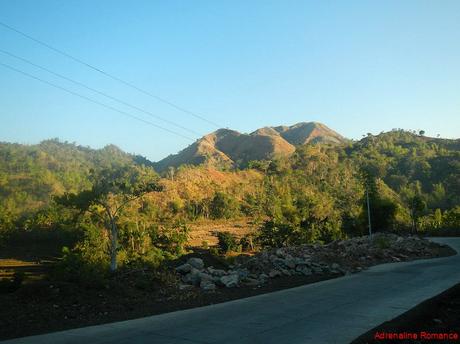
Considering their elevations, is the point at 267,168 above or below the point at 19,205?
above

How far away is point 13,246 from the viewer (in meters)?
55.0

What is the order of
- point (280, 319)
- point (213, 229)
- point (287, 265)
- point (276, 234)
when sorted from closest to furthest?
point (280, 319) → point (287, 265) → point (276, 234) → point (213, 229)

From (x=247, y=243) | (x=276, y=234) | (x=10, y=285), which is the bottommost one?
(x=247, y=243)

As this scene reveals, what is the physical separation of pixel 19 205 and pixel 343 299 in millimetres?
84572

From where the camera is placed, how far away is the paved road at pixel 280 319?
7102 millimetres

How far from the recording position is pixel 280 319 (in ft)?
28.1

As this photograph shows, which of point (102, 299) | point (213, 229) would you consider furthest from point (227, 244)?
point (102, 299)

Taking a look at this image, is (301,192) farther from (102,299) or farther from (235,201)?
(102,299)

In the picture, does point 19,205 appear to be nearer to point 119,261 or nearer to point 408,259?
point 119,261

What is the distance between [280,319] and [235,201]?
202ft

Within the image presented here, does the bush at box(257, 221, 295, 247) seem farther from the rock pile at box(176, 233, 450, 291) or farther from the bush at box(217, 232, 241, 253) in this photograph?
the rock pile at box(176, 233, 450, 291)

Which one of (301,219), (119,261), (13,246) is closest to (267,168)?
(301,219)

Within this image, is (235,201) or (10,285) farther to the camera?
(235,201)

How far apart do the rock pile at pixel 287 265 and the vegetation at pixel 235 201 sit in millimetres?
3069
